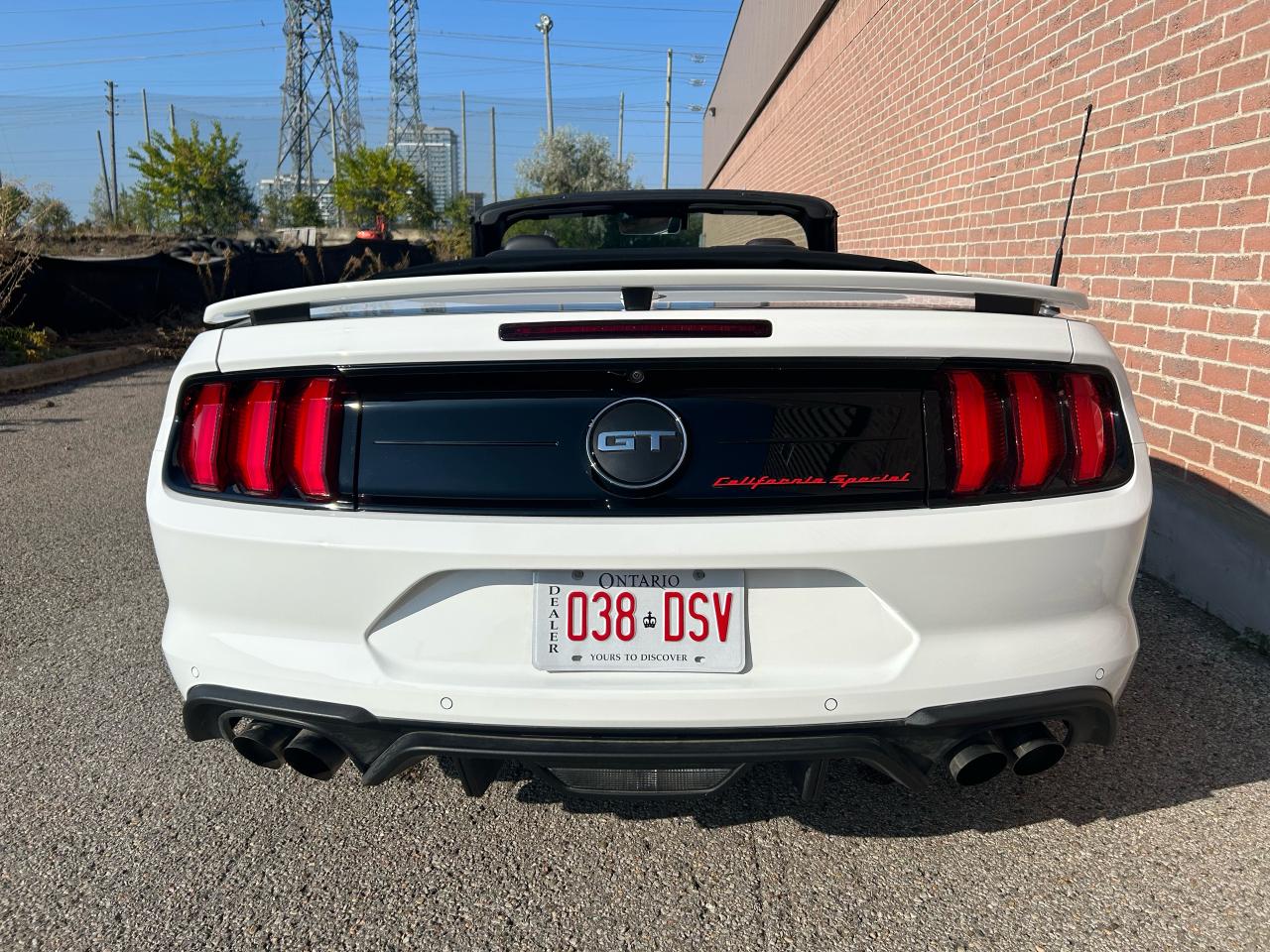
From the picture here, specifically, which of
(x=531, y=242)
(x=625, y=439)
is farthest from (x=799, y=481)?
(x=531, y=242)

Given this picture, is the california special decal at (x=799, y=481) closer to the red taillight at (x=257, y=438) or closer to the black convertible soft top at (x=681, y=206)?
the red taillight at (x=257, y=438)

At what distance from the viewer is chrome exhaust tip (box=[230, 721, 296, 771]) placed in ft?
6.02

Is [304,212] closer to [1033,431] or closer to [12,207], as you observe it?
[12,207]

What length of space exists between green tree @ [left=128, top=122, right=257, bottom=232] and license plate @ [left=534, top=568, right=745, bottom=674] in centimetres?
4817

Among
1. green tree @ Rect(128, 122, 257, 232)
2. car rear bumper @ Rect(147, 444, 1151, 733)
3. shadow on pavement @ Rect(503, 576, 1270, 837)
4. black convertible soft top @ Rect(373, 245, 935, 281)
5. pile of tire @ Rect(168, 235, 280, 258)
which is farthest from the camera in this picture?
green tree @ Rect(128, 122, 257, 232)

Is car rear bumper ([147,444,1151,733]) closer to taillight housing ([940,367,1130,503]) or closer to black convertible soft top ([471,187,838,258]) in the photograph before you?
taillight housing ([940,367,1130,503])

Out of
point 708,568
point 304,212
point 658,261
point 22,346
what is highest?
point 304,212

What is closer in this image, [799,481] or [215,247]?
[799,481]

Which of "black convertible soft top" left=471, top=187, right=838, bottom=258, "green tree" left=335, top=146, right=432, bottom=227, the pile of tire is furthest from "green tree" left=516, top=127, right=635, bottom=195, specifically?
"black convertible soft top" left=471, top=187, right=838, bottom=258

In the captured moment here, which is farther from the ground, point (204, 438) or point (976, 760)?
point (204, 438)

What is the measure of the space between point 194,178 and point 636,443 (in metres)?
48.9

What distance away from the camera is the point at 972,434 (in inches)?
69.5

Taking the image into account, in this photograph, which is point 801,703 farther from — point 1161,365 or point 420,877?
point 1161,365

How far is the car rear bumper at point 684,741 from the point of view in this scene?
5.58ft
